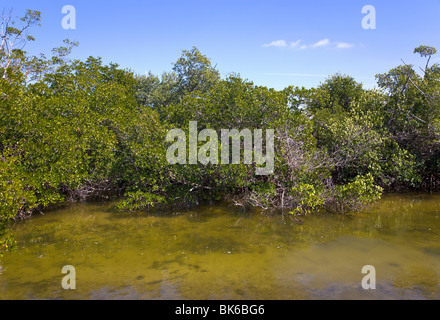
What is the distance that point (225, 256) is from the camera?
328 inches

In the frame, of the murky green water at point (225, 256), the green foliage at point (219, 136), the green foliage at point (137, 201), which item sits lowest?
the murky green water at point (225, 256)

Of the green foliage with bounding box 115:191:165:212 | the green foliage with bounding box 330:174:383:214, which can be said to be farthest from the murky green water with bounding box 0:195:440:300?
the green foliage with bounding box 330:174:383:214

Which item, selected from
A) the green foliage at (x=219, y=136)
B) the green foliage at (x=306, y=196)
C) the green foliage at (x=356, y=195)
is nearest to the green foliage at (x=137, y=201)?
the green foliage at (x=219, y=136)

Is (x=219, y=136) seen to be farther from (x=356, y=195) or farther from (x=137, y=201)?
(x=356, y=195)

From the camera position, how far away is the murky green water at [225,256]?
650 centimetres

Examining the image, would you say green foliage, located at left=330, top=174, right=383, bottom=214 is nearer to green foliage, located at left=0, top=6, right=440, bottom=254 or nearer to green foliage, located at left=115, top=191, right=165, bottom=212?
green foliage, located at left=0, top=6, right=440, bottom=254

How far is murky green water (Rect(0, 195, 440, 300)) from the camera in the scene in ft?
21.3

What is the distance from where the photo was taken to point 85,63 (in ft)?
63.6

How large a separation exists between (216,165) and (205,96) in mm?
3939

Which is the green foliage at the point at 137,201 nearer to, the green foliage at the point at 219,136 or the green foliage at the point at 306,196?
the green foliage at the point at 219,136

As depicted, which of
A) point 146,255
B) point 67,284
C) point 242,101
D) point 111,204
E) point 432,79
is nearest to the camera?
point 67,284

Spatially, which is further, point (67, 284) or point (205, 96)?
point (205, 96)
